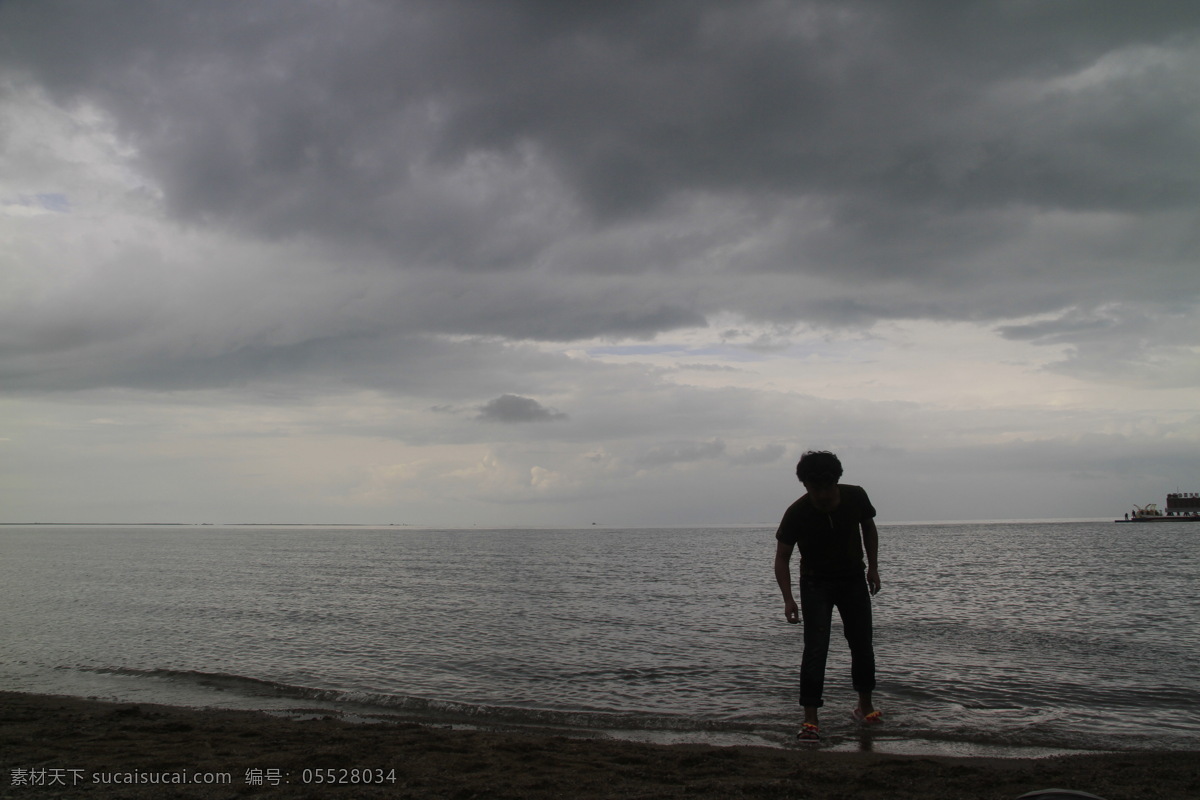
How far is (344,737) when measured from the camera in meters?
7.52

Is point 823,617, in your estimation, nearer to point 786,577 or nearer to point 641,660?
point 786,577

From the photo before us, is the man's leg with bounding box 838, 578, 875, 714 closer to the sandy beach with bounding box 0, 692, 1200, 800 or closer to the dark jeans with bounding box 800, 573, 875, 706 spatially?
the dark jeans with bounding box 800, 573, 875, 706

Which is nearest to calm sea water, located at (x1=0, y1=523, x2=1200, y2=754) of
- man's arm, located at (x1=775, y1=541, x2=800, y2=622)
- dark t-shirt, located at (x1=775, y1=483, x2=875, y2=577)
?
man's arm, located at (x1=775, y1=541, x2=800, y2=622)

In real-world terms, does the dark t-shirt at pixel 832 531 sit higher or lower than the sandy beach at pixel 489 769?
higher

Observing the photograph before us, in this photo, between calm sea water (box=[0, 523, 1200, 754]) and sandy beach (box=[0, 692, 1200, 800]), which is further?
calm sea water (box=[0, 523, 1200, 754])

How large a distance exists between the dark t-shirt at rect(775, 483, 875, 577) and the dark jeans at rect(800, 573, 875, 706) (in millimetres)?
141

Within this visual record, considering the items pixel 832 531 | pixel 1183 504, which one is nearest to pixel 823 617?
pixel 832 531

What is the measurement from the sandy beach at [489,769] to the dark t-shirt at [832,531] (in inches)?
69.4

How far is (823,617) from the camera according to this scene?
23.7 ft

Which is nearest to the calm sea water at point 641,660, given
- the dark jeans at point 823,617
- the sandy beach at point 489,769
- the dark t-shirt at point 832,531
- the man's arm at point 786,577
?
the dark jeans at point 823,617

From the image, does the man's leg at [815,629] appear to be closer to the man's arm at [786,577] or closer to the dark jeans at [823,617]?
the dark jeans at [823,617]

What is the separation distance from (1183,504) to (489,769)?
210 m

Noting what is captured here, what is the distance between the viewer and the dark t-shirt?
706 cm

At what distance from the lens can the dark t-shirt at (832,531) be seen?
278 inches
